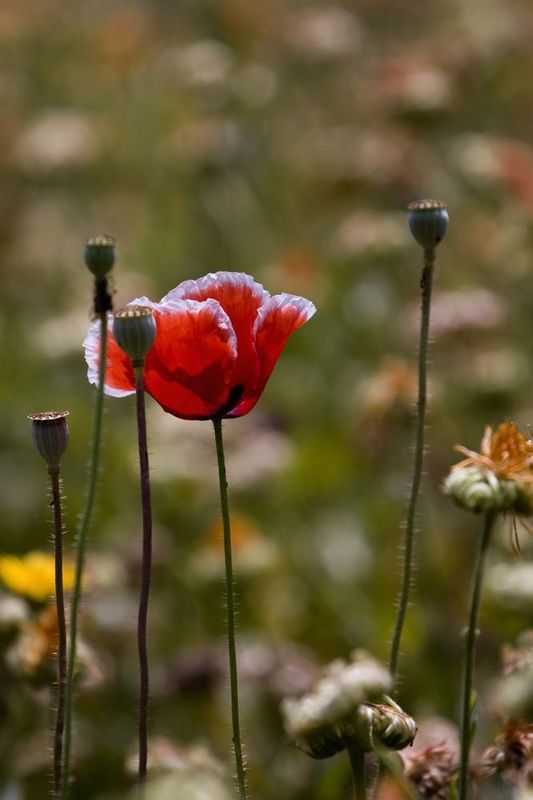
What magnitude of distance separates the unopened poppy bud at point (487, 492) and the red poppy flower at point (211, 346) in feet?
0.82

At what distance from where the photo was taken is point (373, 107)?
504cm

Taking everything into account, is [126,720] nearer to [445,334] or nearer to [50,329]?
[445,334]

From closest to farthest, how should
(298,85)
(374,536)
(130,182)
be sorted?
(374,536), (130,182), (298,85)

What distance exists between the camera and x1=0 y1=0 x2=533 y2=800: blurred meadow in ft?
8.77

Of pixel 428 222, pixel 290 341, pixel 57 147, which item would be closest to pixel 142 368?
pixel 428 222

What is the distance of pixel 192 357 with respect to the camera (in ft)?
4.52

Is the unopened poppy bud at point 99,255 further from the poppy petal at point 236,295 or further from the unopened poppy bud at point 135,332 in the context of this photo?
the poppy petal at point 236,295

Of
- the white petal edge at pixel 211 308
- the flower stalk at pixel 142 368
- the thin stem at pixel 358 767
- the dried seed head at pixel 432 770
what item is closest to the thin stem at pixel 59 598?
the flower stalk at pixel 142 368

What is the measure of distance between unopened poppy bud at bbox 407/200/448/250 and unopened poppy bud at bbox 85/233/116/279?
34cm

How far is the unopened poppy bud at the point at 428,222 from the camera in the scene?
A: 4.44 ft

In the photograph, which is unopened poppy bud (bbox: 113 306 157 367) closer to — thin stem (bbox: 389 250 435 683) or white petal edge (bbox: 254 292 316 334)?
white petal edge (bbox: 254 292 316 334)

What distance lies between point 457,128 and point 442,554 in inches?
127

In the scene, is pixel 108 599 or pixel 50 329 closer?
pixel 108 599

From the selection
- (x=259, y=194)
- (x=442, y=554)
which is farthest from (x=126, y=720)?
(x=259, y=194)
